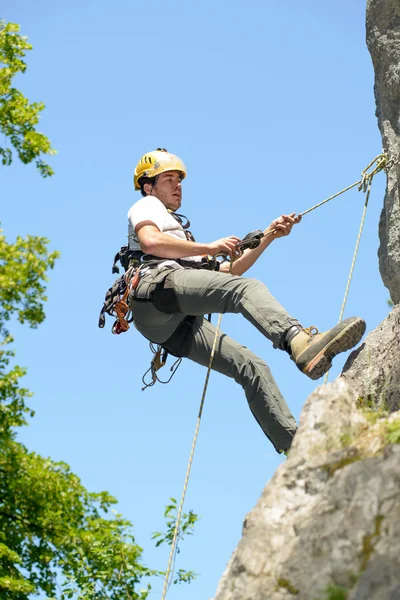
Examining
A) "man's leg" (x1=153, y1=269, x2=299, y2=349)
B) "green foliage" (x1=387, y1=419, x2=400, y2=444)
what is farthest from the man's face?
"green foliage" (x1=387, y1=419, x2=400, y2=444)

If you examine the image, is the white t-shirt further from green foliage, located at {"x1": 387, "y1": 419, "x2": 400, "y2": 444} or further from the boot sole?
green foliage, located at {"x1": 387, "y1": 419, "x2": 400, "y2": 444}

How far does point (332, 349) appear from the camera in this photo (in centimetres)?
581

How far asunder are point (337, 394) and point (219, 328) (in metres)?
2.28

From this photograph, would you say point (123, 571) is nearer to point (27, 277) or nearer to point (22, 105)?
point (27, 277)

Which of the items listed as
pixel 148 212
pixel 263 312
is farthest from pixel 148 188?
pixel 263 312

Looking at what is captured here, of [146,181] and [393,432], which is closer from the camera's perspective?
[393,432]

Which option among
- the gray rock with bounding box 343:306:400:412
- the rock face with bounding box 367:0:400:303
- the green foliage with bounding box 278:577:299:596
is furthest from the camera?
the rock face with bounding box 367:0:400:303

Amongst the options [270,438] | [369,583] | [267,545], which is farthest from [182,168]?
[369,583]

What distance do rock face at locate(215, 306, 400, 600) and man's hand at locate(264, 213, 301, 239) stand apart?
8.12ft

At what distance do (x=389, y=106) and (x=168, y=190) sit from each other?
73.8 inches

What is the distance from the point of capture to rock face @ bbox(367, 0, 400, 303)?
7.39 m

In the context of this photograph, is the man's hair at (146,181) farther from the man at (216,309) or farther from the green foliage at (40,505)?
the green foliage at (40,505)

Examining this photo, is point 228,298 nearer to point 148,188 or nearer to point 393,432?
point 148,188

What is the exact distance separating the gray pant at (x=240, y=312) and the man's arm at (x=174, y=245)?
0.13 meters
